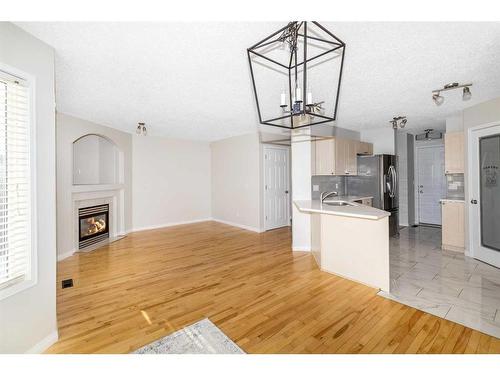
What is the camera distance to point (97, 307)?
2.53 metres

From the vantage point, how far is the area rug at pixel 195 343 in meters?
1.86

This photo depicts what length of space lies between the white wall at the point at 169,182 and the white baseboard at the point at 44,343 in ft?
14.4

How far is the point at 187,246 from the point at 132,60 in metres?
3.47

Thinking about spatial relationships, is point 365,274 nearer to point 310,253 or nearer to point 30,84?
point 310,253

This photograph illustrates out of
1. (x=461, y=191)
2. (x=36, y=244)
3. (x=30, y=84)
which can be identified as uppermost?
(x=30, y=84)

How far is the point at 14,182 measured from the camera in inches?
66.9

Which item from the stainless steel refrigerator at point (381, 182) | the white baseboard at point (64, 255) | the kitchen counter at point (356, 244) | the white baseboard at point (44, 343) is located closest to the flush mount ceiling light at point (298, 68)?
the kitchen counter at point (356, 244)

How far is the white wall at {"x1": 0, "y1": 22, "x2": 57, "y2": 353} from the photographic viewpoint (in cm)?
164

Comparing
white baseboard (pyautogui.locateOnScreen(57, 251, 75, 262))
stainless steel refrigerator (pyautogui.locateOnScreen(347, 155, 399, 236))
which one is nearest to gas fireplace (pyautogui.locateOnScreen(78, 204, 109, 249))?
white baseboard (pyautogui.locateOnScreen(57, 251, 75, 262))

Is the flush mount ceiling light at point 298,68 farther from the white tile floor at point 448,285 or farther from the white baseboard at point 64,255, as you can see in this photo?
the white baseboard at point 64,255

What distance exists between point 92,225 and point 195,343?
4.28 m

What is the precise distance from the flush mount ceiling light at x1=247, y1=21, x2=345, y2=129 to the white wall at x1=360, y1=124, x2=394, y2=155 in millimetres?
2892

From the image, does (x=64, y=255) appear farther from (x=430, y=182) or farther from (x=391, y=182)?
(x=430, y=182)
